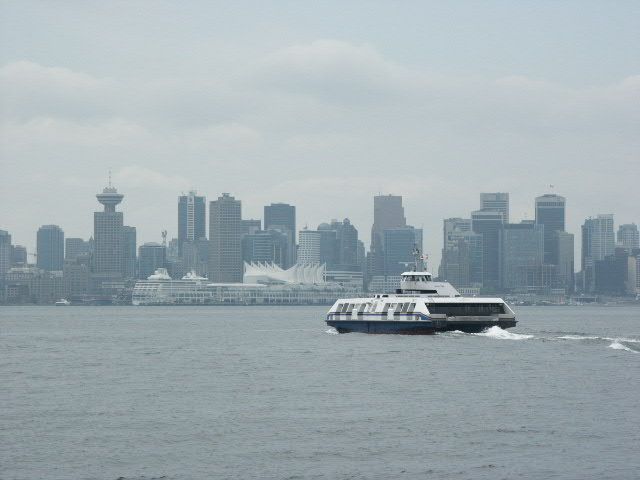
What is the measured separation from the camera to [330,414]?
181 feet

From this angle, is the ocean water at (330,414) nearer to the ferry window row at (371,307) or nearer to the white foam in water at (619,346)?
the white foam in water at (619,346)

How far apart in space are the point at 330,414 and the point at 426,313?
51.0m

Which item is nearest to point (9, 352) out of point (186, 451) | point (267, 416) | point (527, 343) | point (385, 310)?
point (385, 310)

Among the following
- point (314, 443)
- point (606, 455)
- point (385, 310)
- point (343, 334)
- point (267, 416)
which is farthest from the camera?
point (343, 334)

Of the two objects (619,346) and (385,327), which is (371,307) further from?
(619,346)

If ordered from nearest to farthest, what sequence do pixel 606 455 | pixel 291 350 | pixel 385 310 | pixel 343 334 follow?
pixel 606 455
pixel 291 350
pixel 385 310
pixel 343 334

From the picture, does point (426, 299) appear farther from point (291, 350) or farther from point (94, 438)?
point (94, 438)

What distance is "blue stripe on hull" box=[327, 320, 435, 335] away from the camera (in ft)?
348

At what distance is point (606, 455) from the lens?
44094mm

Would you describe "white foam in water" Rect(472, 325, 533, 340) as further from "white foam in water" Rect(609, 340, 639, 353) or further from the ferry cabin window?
"white foam in water" Rect(609, 340, 639, 353)

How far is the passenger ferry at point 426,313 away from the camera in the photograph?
10638cm

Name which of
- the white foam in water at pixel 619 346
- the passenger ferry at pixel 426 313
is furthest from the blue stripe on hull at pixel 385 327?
the white foam in water at pixel 619 346

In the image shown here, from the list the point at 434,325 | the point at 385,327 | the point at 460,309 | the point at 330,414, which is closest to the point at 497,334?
the point at 460,309

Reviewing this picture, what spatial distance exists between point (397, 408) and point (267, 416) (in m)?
6.59
